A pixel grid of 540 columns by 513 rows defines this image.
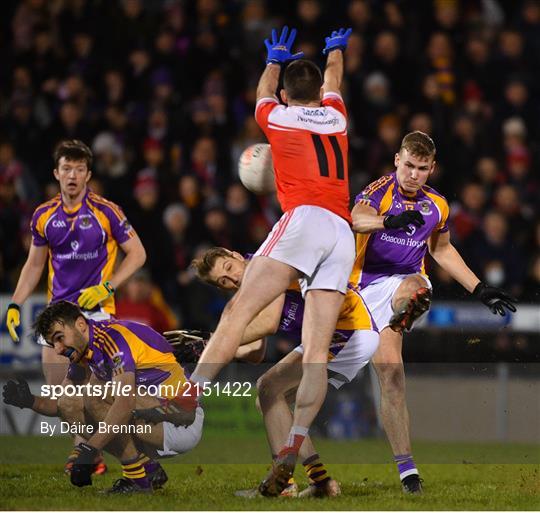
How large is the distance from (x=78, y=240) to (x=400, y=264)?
2.34 meters

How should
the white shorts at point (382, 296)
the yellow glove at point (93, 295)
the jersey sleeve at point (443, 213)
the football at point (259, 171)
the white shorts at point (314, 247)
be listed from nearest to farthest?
the white shorts at point (314, 247)
the white shorts at point (382, 296)
the jersey sleeve at point (443, 213)
the football at point (259, 171)
the yellow glove at point (93, 295)

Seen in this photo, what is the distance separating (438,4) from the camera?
1576 cm

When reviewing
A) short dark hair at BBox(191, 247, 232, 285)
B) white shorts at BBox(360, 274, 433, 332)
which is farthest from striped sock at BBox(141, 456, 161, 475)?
white shorts at BBox(360, 274, 433, 332)

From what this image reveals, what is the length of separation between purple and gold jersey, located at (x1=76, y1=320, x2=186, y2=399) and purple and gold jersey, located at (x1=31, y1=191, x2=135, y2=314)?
1.51m

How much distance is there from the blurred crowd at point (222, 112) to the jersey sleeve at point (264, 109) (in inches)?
200

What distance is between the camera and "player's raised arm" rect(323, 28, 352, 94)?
7855mm

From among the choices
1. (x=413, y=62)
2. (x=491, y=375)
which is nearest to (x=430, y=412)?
(x=491, y=375)

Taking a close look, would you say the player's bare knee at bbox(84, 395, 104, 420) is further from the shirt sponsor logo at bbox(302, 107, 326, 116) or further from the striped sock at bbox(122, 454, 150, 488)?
the shirt sponsor logo at bbox(302, 107, 326, 116)

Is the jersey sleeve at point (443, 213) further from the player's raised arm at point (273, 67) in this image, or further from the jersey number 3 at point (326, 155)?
the player's raised arm at point (273, 67)

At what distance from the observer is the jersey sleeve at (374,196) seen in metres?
8.21

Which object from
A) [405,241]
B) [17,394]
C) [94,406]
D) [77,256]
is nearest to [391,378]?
[405,241]

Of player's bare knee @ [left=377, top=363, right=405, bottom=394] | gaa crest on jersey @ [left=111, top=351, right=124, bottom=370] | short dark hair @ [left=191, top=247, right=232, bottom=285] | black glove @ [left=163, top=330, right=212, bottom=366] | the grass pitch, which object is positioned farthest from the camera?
black glove @ [left=163, top=330, right=212, bottom=366]

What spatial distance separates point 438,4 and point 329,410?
6.30 metres

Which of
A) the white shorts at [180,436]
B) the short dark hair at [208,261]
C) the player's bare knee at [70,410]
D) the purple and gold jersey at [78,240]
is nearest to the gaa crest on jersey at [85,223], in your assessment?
the purple and gold jersey at [78,240]
